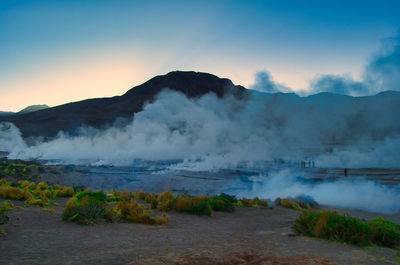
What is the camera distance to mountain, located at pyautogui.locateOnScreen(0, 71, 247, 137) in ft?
262

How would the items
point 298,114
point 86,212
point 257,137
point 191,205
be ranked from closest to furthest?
1. point 86,212
2. point 191,205
3. point 257,137
4. point 298,114

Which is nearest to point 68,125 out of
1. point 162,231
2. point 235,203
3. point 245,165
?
point 245,165

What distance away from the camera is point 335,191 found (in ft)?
72.7

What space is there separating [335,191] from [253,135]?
27649mm

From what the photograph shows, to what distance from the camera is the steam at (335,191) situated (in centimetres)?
1894

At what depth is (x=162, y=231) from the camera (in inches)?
340

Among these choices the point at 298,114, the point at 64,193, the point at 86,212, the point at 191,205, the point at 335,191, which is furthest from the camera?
the point at 298,114

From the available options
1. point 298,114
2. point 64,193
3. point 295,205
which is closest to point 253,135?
point 298,114

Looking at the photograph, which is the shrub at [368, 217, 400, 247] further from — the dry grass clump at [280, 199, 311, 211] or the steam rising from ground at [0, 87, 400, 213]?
the steam rising from ground at [0, 87, 400, 213]

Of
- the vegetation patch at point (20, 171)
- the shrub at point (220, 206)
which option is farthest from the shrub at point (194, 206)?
the vegetation patch at point (20, 171)

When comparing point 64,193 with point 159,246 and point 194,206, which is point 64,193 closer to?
point 194,206

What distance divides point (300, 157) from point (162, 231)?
3513cm

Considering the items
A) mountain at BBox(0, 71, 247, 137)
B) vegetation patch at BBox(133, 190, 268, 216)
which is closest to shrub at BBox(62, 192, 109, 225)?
vegetation patch at BBox(133, 190, 268, 216)

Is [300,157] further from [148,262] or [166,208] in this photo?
[148,262]
